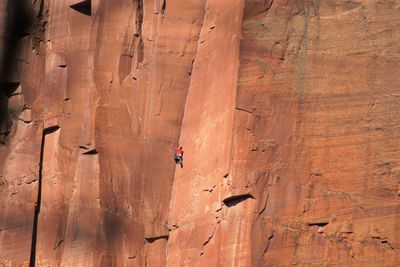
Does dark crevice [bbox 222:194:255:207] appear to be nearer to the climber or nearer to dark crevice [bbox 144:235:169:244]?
the climber

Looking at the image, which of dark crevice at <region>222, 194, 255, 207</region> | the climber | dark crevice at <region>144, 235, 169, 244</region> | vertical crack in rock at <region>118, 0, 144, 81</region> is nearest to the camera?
dark crevice at <region>222, 194, 255, 207</region>

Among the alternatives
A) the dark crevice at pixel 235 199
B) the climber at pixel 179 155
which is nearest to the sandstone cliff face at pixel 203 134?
the dark crevice at pixel 235 199

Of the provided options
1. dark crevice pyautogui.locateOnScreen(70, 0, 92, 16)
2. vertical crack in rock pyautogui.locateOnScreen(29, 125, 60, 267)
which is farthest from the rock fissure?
dark crevice pyautogui.locateOnScreen(70, 0, 92, 16)

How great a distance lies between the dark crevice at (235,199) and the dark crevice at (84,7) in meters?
4.31

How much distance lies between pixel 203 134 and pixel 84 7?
338 cm

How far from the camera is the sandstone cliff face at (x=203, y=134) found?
461 inches

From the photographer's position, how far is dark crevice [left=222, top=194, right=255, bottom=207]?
1166 centimetres

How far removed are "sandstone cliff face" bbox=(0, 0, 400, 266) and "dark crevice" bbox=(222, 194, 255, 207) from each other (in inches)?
0.6

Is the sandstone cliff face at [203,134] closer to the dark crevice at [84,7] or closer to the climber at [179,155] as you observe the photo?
the dark crevice at [84,7]

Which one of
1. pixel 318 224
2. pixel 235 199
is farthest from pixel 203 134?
pixel 318 224

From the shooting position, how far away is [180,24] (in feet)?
43.8

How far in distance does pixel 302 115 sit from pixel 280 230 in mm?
1458

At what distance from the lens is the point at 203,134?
1246 centimetres

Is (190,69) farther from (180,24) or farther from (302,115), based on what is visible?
(302,115)
